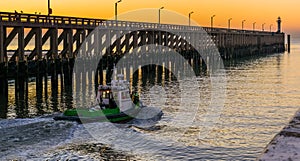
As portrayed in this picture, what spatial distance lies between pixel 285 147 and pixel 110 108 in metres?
18.7

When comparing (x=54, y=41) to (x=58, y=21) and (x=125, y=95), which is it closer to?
(x=58, y=21)

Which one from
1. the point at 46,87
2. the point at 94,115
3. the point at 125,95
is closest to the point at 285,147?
the point at 94,115

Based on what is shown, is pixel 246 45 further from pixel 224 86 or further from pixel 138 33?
pixel 224 86

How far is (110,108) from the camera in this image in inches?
921

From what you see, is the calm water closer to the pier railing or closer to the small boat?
the small boat

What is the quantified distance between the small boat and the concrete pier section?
1565 centimetres

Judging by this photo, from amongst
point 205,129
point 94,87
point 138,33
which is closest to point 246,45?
point 138,33

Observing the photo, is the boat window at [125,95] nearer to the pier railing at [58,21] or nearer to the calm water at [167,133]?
the calm water at [167,133]

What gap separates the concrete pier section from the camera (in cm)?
471

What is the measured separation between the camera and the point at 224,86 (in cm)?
4322

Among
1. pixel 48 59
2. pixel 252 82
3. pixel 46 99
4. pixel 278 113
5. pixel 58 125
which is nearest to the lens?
pixel 58 125

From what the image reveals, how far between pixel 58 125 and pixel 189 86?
2458 cm

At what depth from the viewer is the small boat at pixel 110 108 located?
20906 millimetres

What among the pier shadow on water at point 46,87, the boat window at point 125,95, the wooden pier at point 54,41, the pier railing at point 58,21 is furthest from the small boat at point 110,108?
the pier railing at point 58,21
